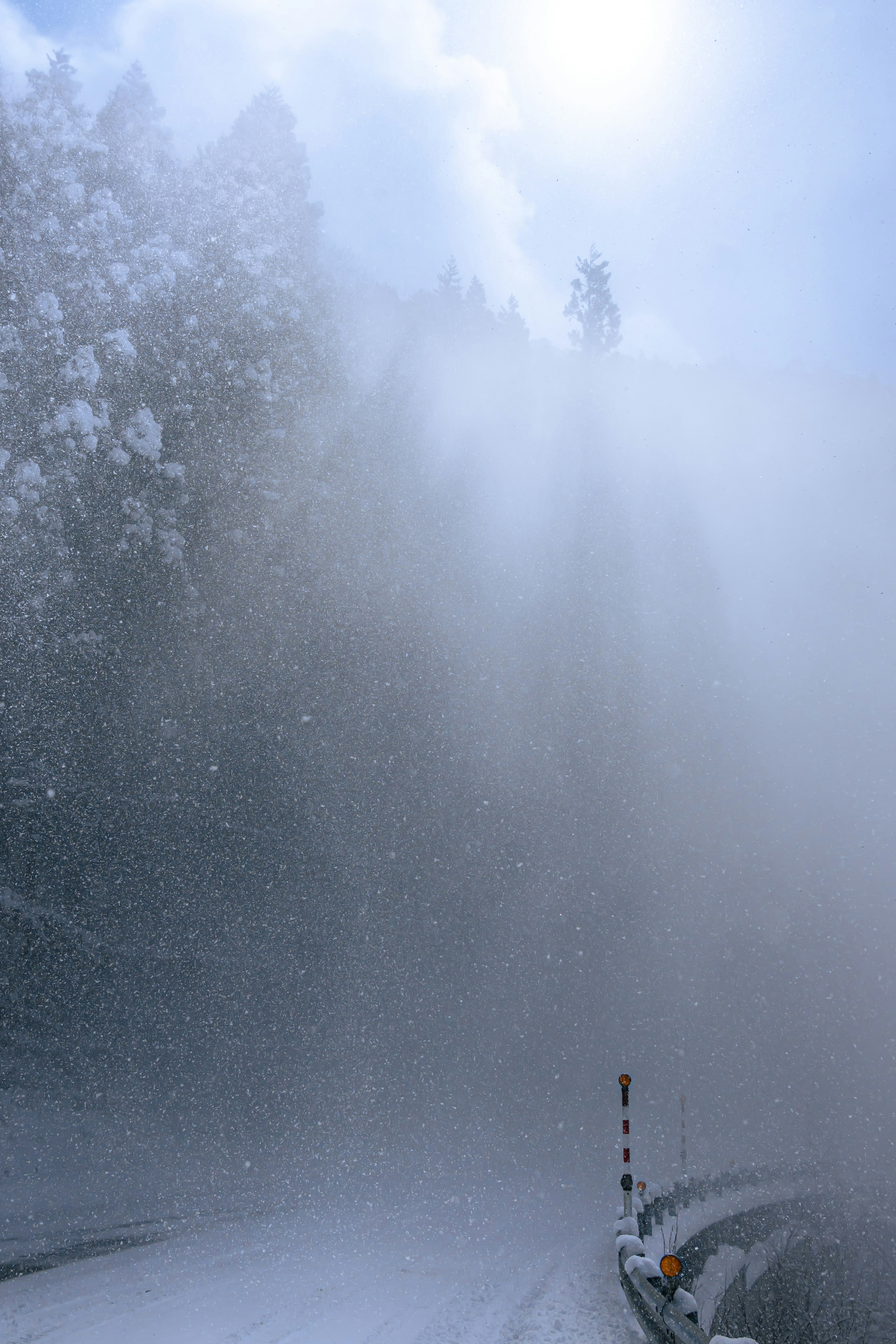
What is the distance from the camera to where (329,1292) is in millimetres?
4637

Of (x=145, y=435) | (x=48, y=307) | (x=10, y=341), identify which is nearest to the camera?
(x=10, y=341)

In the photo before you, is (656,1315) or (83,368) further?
(83,368)

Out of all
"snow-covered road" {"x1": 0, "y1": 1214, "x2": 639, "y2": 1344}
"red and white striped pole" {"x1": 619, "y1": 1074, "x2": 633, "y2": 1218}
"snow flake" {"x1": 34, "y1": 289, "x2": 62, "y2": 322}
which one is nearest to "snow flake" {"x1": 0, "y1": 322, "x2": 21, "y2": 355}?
"snow flake" {"x1": 34, "y1": 289, "x2": 62, "y2": 322}

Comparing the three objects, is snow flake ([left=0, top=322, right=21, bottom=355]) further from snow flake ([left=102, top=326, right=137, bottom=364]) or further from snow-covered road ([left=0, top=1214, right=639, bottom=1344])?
snow-covered road ([left=0, top=1214, right=639, bottom=1344])

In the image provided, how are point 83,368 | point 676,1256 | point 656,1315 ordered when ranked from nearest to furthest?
point 656,1315 → point 676,1256 → point 83,368

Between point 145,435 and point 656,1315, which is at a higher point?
point 145,435

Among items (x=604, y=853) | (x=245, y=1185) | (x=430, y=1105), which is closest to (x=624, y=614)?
(x=604, y=853)

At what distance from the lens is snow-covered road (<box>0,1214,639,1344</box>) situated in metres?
3.95

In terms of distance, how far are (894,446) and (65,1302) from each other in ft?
132

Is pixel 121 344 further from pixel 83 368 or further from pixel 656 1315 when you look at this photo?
pixel 656 1315

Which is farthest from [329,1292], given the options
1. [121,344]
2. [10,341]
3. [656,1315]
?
[121,344]

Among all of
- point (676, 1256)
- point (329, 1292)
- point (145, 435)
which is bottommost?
point (676, 1256)

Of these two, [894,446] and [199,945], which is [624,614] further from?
[894,446]

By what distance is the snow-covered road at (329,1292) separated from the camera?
3.95m
